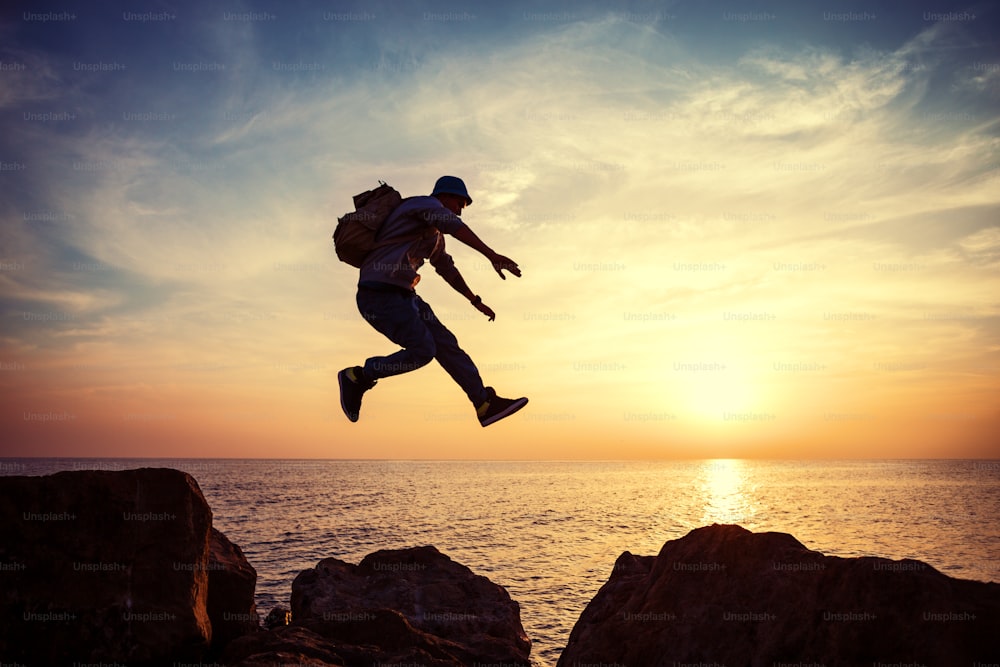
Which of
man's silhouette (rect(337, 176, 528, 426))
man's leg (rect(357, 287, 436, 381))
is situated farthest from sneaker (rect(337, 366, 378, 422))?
man's leg (rect(357, 287, 436, 381))

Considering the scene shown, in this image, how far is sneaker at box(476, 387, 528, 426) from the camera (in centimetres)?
619

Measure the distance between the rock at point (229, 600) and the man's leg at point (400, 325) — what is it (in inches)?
153

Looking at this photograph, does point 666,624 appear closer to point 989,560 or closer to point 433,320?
point 433,320

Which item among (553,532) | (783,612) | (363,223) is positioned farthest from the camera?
(553,532)

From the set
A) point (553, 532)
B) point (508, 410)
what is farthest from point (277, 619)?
point (553, 532)

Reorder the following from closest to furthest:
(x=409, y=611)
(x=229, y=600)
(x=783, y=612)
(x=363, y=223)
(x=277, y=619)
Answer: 1. (x=783, y=612)
2. (x=363, y=223)
3. (x=229, y=600)
4. (x=409, y=611)
5. (x=277, y=619)

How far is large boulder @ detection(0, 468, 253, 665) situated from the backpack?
3409mm

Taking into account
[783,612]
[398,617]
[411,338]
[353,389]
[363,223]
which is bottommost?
[398,617]

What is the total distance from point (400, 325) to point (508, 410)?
123 cm

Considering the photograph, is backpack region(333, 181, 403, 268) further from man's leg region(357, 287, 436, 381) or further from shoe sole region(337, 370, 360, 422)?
shoe sole region(337, 370, 360, 422)

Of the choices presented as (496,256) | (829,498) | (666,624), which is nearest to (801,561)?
(666,624)

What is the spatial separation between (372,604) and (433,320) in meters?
6.49

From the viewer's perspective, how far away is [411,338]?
605cm

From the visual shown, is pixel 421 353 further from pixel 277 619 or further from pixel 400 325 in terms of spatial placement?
pixel 277 619
